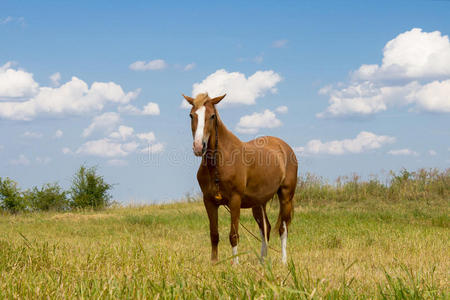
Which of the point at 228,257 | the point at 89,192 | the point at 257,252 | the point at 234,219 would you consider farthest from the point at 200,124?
the point at 89,192

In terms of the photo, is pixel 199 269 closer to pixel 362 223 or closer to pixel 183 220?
pixel 362 223

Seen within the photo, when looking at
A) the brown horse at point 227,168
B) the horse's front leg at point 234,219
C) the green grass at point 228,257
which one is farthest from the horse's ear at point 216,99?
the green grass at point 228,257

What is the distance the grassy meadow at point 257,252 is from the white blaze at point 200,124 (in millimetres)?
1387

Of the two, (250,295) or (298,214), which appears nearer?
(250,295)

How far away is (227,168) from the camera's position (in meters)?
5.92

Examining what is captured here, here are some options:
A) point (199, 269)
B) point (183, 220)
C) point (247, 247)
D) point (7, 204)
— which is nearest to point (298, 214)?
point (183, 220)

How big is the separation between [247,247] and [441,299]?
6.29 m

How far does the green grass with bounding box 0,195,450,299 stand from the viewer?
9.58 ft

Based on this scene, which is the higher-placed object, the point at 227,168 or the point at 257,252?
the point at 227,168

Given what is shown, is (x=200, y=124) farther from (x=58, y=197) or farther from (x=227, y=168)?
(x=58, y=197)

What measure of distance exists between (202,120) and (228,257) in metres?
2.85

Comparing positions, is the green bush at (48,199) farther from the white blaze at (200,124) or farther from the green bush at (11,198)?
the white blaze at (200,124)

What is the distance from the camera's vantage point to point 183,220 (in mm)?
13250

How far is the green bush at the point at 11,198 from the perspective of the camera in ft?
63.1
